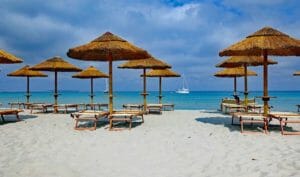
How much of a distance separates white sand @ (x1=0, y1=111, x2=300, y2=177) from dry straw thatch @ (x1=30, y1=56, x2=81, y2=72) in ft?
16.0

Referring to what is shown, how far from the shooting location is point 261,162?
4559mm

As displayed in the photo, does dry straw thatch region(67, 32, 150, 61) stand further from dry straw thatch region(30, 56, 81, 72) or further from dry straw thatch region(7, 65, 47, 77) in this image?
dry straw thatch region(7, 65, 47, 77)

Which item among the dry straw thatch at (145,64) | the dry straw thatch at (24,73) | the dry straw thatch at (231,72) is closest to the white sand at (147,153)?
the dry straw thatch at (145,64)

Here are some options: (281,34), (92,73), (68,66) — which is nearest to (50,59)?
(68,66)

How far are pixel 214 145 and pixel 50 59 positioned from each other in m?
8.72

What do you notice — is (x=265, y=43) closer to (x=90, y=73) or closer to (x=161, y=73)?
(x=161, y=73)

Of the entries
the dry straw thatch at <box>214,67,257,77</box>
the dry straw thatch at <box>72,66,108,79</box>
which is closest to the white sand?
the dry straw thatch at <box>214,67,257,77</box>

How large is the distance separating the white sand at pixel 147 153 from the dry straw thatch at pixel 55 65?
16.0ft

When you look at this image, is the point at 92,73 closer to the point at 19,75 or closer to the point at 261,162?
the point at 19,75

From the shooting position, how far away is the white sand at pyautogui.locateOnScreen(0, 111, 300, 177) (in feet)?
13.7

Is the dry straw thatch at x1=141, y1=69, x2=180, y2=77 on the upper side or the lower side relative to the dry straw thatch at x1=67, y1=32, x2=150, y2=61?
lower

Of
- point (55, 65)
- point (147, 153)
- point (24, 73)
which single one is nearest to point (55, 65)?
point (55, 65)

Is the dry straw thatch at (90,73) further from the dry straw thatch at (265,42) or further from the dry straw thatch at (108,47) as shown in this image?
the dry straw thatch at (265,42)

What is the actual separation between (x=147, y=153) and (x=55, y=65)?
807 centimetres
